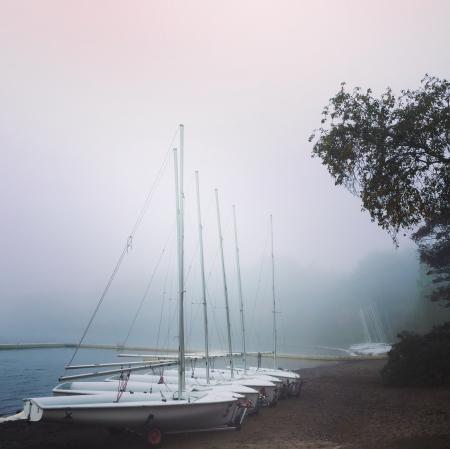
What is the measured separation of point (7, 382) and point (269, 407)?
37.6 metres

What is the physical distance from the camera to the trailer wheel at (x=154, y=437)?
540 inches

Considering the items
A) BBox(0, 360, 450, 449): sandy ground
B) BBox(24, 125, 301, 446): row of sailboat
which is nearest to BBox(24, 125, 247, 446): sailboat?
BBox(24, 125, 301, 446): row of sailboat

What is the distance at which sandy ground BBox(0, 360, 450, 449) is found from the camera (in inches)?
478

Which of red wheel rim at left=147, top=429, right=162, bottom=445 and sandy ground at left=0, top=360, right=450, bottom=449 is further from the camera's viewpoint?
red wheel rim at left=147, top=429, right=162, bottom=445

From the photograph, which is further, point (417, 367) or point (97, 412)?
point (417, 367)

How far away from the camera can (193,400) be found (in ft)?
49.4

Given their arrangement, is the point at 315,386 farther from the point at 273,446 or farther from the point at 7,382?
the point at 7,382

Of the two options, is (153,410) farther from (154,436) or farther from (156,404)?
(154,436)

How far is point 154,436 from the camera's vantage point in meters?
13.8

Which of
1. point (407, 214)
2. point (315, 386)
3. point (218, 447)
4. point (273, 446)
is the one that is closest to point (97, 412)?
point (218, 447)

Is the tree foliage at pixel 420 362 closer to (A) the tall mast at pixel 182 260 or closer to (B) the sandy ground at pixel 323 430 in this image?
(B) the sandy ground at pixel 323 430

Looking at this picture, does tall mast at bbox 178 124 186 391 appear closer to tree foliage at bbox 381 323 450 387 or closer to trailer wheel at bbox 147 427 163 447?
trailer wheel at bbox 147 427 163 447

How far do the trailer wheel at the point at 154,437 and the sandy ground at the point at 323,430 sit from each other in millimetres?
408

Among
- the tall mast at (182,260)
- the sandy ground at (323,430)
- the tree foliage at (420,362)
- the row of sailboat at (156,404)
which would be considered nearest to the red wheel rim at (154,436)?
the row of sailboat at (156,404)
